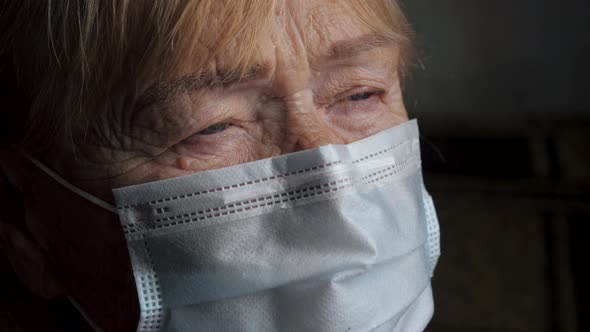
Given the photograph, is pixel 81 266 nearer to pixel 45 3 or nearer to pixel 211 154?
pixel 211 154

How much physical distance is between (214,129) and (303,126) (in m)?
0.16

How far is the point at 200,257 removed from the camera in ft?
4.03

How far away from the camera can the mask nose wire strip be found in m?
1.29

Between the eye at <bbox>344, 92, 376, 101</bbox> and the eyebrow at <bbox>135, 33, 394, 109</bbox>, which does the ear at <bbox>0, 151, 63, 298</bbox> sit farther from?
the eye at <bbox>344, 92, 376, 101</bbox>

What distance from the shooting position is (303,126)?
51.7 inches

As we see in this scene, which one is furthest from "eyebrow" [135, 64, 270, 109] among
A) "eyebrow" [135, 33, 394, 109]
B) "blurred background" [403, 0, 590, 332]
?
"blurred background" [403, 0, 590, 332]

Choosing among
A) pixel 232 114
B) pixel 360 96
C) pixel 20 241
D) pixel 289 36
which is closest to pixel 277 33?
pixel 289 36

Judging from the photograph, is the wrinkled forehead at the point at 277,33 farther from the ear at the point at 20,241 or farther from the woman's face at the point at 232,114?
the ear at the point at 20,241

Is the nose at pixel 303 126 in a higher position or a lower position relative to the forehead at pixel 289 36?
lower

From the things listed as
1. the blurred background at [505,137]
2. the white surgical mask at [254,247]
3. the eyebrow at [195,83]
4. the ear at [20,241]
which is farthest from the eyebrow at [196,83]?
the blurred background at [505,137]

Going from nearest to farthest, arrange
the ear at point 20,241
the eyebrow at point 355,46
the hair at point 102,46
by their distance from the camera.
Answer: the hair at point 102,46
the eyebrow at point 355,46
the ear at point 20,241

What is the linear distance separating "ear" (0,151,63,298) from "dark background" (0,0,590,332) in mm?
1799

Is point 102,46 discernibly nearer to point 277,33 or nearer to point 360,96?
point 277,33

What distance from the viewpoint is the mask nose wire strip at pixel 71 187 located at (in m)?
1.29
